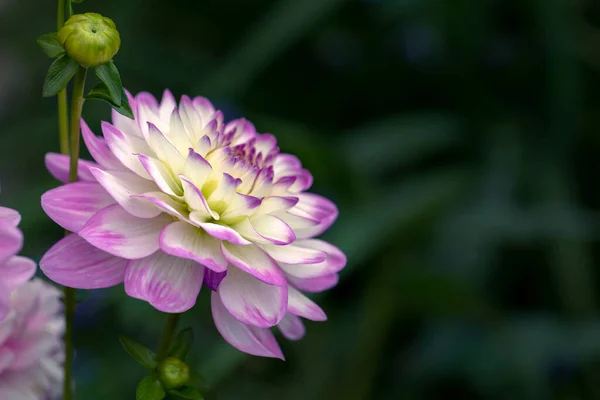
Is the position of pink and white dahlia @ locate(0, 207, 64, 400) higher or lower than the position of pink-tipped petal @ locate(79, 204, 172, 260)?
lower

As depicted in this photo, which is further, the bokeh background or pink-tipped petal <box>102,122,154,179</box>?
the bokeh background

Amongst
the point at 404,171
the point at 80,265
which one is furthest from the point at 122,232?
the point at 404,171

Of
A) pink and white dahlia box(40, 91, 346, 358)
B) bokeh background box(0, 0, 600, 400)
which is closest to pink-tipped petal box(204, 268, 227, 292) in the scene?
pink and white dahlia box(40, 91, 346, 358)

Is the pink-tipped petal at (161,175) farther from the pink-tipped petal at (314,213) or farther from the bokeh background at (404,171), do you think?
the bokeh background at (404,171)

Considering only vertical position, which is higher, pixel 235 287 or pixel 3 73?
pixel 3 73

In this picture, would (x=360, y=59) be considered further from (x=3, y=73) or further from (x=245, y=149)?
(x=245, y=149)

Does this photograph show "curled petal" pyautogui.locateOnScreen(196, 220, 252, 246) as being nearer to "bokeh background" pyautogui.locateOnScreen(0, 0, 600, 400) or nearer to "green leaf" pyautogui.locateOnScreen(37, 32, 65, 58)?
"green leaf" pyautogui.locateOnScreen(37, 32, 65, 58)

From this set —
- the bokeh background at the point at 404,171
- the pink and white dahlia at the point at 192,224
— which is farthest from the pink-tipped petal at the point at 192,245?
the bokeh background at the point at 404,171

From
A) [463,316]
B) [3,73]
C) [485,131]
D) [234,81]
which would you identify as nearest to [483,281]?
[463,316]
